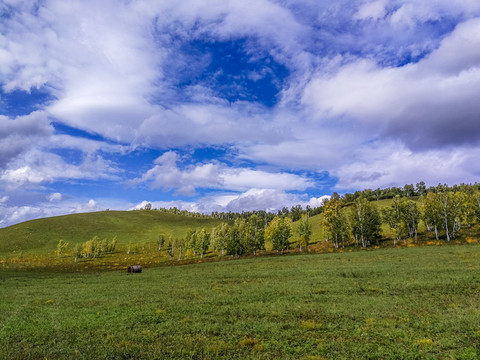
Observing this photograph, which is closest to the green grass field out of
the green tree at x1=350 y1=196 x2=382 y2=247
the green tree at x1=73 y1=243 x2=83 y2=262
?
the green tree at x1=350 y1=196 x2=382 y2=247

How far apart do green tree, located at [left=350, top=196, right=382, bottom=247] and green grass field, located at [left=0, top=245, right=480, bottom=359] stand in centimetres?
7158

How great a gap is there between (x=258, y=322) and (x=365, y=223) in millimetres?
96732

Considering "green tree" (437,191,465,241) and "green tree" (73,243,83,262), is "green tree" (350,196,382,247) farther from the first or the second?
"green tree" (73,243,83,262)

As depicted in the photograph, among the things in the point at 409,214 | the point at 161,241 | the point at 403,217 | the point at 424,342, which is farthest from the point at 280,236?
the point at 424,342

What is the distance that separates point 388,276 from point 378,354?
Result: 88.6ft

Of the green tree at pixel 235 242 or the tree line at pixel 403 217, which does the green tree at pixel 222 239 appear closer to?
the green tree at pixel 235 242

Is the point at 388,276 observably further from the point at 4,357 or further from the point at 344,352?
the point at 4,357

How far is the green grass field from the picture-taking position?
1541cm

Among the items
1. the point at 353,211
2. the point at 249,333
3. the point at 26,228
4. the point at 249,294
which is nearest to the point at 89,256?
the point at 26,228

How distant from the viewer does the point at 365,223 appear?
104438mm

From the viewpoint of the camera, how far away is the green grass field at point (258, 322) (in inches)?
607

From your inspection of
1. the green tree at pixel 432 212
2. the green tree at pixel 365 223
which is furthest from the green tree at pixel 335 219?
the green tree at pixel 432 212

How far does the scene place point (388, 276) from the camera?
37.7 metres

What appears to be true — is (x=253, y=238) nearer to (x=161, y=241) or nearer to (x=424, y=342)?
(x=161, y=241)
